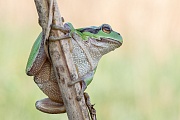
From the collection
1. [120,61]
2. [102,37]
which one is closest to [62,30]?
[102,37]

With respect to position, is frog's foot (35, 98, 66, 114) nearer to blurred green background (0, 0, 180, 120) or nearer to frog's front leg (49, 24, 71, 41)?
frog's front leg (49, 24, 71, 41)

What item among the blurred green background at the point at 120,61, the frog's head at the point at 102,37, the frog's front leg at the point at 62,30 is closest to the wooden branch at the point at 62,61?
the frog's front leg at the point at 62,30

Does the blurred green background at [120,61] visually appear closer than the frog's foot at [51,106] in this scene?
No

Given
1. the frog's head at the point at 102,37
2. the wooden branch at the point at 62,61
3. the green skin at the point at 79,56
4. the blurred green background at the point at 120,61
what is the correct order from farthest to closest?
the blurred green background at the point at 120,61 → the frog's head at the point at 102,37 → the green skin at the point at 79,56 → the wooden branch at the point at 62,61

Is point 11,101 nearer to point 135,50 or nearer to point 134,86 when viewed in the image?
point 134,86

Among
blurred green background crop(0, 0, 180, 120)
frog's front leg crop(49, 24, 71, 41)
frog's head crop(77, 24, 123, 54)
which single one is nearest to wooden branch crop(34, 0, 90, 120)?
frog's front leg crop(49, 24, 71, 41)

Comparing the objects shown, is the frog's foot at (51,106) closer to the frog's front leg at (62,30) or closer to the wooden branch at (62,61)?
the wooden branch at (62,61)

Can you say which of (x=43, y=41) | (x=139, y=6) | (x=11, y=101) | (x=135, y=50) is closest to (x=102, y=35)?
(x=43, y=41)
